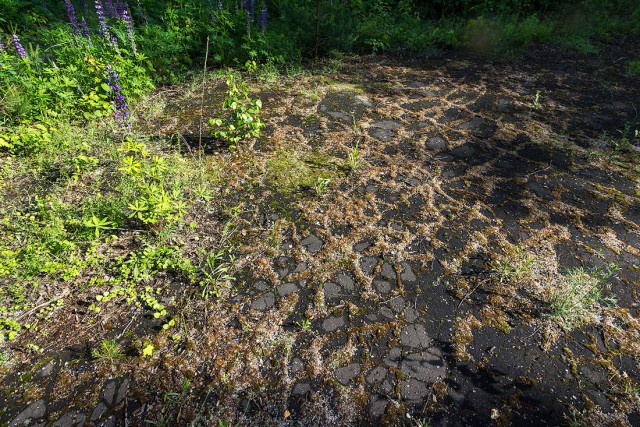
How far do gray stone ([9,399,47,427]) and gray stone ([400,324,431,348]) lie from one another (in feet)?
7.35

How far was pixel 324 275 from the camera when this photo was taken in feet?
9.05

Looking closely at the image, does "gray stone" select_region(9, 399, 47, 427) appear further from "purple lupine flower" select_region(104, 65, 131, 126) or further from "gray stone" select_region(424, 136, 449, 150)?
"gray stone" select_region(424, 136, 449, 150)

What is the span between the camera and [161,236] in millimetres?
2891

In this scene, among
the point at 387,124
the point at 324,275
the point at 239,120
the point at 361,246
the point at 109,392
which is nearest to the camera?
the point at 109,392

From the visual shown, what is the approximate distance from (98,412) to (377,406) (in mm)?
1642

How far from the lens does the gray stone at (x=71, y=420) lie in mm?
1892

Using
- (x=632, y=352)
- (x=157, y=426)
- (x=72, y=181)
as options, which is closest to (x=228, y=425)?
(x=157, y=426)

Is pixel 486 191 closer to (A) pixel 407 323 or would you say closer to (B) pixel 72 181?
(A) pixel 407 323

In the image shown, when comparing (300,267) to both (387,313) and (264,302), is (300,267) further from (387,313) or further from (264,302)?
(387,313)

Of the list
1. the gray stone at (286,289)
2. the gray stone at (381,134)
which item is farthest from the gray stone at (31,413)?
the gray stone at (381,134)

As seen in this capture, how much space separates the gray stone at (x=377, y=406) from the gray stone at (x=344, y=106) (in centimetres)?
352

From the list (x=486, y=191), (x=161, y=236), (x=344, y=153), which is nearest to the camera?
(x=161, y=236)

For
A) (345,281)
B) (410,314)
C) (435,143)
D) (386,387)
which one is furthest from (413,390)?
(435,143)

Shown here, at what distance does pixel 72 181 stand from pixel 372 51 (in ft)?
19.6
